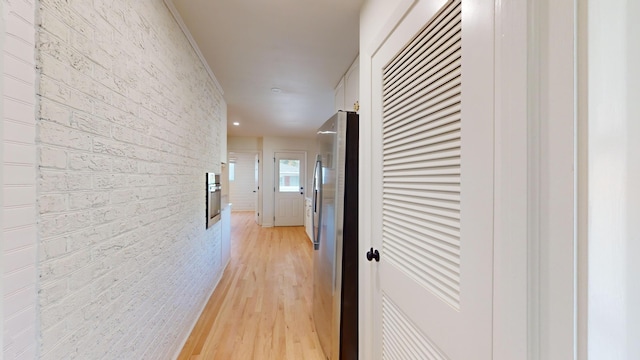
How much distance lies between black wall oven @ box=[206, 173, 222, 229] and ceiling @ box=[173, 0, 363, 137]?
114 cm

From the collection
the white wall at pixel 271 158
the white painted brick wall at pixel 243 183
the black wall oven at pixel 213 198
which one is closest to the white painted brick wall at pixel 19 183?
the black wall oven at pixel 213 198

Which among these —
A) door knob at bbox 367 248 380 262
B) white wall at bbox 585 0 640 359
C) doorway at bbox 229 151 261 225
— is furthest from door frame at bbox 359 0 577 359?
doorway at bbox 229 151 261 225

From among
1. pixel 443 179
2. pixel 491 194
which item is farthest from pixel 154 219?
pixel 491 194

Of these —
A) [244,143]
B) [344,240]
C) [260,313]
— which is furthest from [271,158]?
[344,240]

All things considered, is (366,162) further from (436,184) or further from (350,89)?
(350,89)

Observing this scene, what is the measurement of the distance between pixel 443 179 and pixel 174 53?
6.30 feet

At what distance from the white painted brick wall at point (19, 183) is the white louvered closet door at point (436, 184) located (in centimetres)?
116

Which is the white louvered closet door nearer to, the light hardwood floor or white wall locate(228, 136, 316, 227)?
the light hardwood floor

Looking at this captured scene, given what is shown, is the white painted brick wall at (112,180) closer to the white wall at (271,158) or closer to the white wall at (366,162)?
the white wall at (366,162)

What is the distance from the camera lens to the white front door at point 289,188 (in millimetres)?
7129

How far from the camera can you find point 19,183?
0.72m

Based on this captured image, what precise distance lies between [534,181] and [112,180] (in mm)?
1434

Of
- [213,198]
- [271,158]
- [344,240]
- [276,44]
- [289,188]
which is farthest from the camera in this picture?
[289,188]

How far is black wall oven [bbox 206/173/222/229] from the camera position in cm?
274
